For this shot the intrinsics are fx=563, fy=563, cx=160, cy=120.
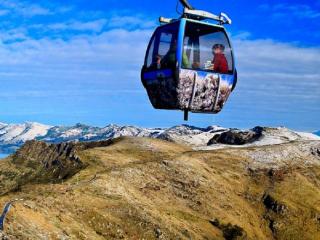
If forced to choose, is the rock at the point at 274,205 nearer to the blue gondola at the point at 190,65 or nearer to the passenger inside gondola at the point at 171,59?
the blue gondola at the point at 190,65

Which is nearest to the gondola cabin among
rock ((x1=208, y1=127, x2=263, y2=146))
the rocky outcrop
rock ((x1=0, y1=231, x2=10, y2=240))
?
rock ((x1=0, y1=231, x2=10, y2=240))

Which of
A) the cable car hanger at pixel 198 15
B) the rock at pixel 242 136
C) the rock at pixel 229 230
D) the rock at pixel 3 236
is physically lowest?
the rock at pixel 242 136

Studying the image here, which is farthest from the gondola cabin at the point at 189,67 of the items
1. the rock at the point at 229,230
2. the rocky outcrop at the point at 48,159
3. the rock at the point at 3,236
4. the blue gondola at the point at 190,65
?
the rocky outcrop at the point at 48,159

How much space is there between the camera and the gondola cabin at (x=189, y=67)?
31125mm

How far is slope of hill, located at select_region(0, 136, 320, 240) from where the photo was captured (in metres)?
58.2

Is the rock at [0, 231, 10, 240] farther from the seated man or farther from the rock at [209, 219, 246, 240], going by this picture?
the rock at [209, 219, 246, 240]

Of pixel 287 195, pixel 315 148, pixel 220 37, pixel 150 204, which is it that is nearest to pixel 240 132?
pixel 315 148

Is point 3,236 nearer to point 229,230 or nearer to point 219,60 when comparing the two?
point 219,60

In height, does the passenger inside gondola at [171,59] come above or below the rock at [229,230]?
above

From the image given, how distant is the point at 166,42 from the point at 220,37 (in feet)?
10.4

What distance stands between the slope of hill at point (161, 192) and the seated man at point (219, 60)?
21.7m

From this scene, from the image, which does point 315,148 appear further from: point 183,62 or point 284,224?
point 183,62

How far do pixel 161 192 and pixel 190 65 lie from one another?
5573cm

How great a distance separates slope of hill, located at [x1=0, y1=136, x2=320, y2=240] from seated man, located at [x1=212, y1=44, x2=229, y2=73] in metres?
21.7
